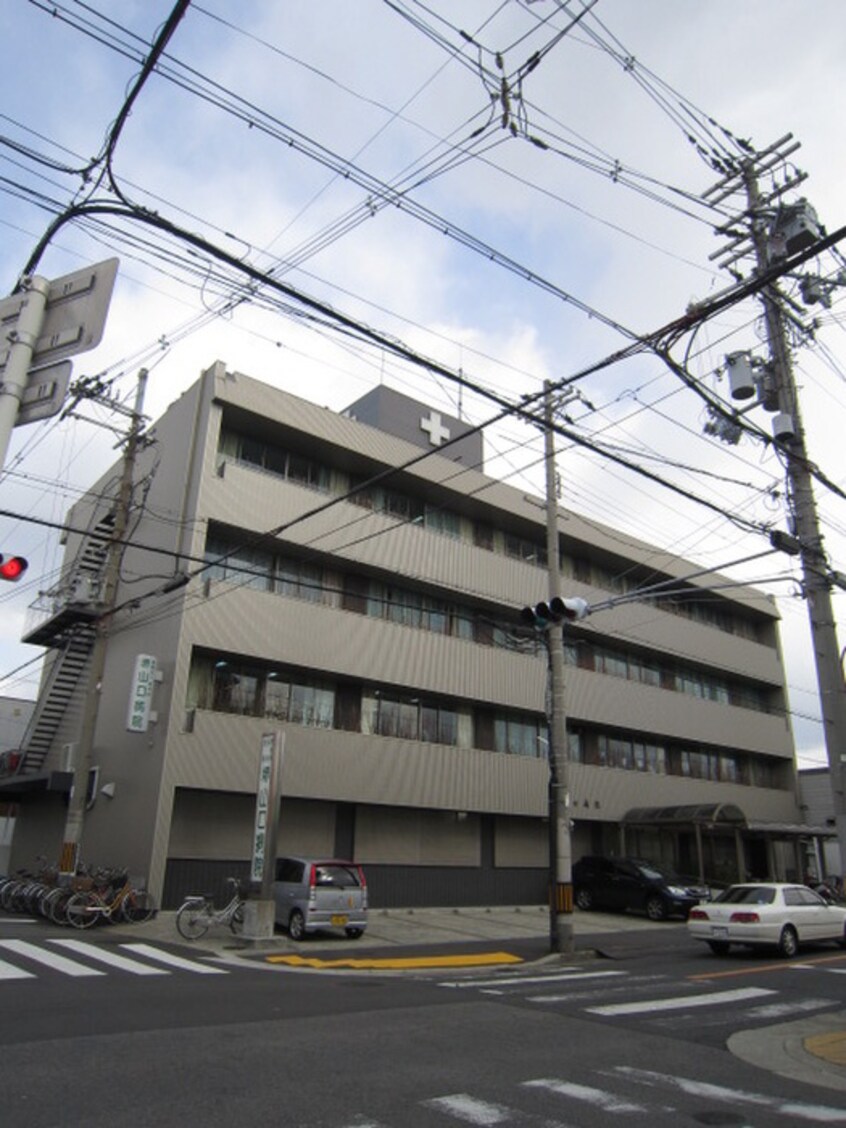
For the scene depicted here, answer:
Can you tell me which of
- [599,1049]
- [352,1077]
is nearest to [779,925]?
[599,1049]

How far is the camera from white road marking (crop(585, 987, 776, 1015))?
10.3 metres

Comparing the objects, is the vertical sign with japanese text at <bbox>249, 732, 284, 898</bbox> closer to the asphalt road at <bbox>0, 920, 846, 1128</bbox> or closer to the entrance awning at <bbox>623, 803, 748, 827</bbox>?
the asphalt road at <bbox>0, 920, 846, 1128</bbox>

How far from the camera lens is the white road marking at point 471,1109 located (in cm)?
550

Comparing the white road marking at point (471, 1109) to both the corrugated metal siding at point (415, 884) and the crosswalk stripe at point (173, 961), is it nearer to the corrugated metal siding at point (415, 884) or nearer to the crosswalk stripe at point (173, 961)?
the crosswalk stripe at point (173, 961)

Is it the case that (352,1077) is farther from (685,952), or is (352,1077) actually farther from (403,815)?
(403,815)

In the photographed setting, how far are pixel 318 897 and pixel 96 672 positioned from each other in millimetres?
8229

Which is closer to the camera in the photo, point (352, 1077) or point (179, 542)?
point (352, 1077)

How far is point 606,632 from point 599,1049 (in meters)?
26.4

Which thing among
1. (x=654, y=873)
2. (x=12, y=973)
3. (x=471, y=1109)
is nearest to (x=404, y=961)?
(x=12, y=973)

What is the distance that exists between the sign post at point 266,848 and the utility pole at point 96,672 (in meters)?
5.05

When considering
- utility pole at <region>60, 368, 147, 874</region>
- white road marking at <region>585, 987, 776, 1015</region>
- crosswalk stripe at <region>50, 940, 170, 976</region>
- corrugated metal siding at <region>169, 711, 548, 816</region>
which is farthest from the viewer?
corrugated metal siding at <region>169, 711, 548, 816</region>

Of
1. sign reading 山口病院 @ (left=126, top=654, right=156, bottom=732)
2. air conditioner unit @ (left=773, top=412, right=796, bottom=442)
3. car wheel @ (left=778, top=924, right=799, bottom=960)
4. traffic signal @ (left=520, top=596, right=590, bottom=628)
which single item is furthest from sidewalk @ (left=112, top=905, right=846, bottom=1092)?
air conditioner unit @ (left=773, top=412, right=796, bottom=442)

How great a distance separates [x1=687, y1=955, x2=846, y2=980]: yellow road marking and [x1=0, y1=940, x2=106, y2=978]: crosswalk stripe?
938 cm

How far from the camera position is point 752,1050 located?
826 centimetres
